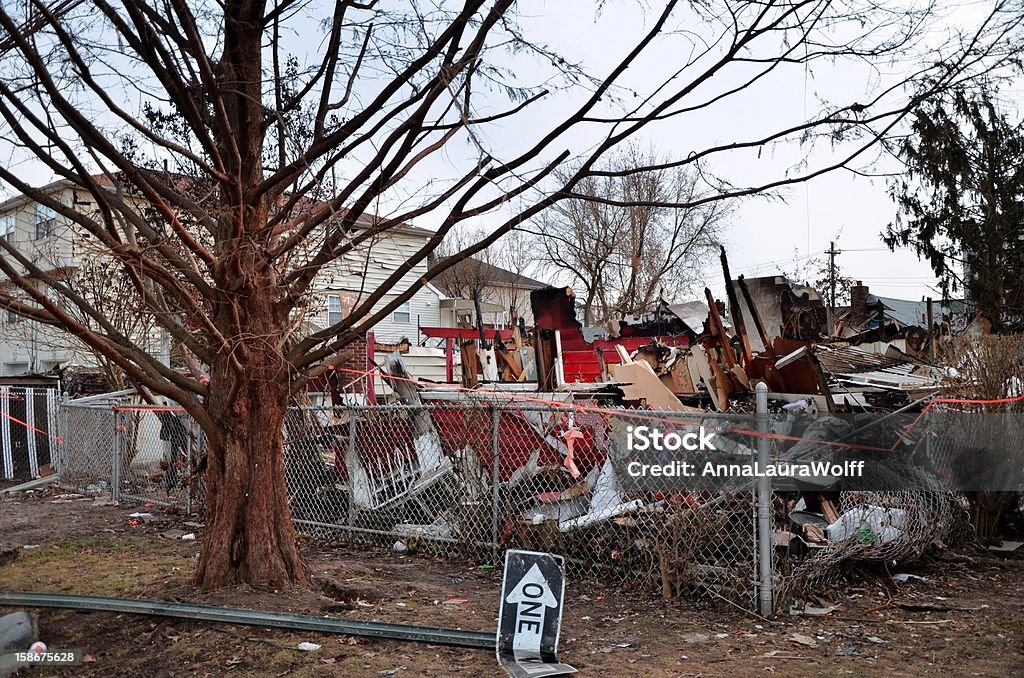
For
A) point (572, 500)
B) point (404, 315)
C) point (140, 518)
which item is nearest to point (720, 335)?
point (572, 500)

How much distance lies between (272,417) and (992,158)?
3006 cm

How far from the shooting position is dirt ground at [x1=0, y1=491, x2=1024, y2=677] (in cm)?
454

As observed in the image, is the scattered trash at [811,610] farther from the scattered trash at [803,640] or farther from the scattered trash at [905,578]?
the scattered trash at [905,578]

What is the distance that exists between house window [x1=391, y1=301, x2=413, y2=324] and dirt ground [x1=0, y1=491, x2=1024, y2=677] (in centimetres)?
2239

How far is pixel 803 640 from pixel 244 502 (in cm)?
365

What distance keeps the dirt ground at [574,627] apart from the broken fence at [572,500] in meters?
0.25

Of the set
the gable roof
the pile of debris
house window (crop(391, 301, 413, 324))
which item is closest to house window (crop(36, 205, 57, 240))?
the pile of debris

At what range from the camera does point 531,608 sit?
15.0 ft

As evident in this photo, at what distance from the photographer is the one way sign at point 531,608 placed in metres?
4.55

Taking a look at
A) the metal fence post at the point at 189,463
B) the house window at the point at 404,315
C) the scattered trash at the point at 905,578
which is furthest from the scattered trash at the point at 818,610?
the house window at the point at 404,315

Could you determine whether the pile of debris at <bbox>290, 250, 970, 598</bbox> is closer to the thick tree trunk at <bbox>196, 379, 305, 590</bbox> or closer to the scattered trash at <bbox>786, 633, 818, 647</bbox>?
the scattered trash at <bbox>786, 633, 818, 647</bbox>

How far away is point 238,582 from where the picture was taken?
5.63 meters

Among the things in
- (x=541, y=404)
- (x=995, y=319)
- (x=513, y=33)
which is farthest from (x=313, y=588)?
(x=995, y=319)

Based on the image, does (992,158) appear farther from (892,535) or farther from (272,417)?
(272,417)
